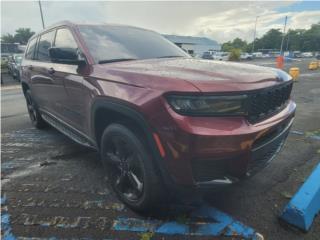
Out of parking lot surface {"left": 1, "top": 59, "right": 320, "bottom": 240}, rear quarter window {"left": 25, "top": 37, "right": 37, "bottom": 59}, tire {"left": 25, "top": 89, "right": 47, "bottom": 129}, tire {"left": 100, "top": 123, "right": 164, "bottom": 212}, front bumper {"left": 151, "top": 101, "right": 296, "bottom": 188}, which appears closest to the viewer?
front bumper {"left": 151, "top": 101, "right": 296, "bottom": 188}

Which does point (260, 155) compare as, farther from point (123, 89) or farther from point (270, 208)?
point (123, 89)

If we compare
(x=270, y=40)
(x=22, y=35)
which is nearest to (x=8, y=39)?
(x=22, y=35)

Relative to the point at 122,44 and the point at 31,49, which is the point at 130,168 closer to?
the point at 122,44

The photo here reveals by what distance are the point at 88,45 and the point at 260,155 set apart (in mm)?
2148

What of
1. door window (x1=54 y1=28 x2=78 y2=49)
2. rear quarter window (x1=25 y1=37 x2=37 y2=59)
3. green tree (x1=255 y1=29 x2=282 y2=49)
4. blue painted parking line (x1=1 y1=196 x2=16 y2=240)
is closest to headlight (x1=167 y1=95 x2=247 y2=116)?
door window (x1=54 y1=28 x2=78 y2=49)

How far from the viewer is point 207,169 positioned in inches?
80.7

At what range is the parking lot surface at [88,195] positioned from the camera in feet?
8.09

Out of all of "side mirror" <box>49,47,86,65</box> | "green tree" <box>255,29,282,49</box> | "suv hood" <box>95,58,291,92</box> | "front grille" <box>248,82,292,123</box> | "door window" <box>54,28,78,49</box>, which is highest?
"door window" <box>54,28,78,49</box>

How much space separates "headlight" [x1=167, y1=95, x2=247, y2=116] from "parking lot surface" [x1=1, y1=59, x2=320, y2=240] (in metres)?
0.77

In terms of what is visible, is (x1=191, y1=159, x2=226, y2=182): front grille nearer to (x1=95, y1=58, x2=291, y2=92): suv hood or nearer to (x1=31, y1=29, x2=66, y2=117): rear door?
(x1=95, y1=58, x2=291, y2=92): suv hood

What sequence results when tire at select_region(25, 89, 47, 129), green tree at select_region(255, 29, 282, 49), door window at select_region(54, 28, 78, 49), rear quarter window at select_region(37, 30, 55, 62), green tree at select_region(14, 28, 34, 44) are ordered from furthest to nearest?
green tree at select_region(255, 29, 282, 49)
green tree at select_region(14, 28, 34, 44)
tire at select_region(25, 89, 47, 129)
rear quarter window at select_region(37, 30, 55, 62)
door window at select_region(54, 28, 78, 49)

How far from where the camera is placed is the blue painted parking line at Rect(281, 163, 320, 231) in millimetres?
2352

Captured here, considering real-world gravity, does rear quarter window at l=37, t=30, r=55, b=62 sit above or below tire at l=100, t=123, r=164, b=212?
above

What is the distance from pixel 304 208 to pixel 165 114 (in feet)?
4.89
